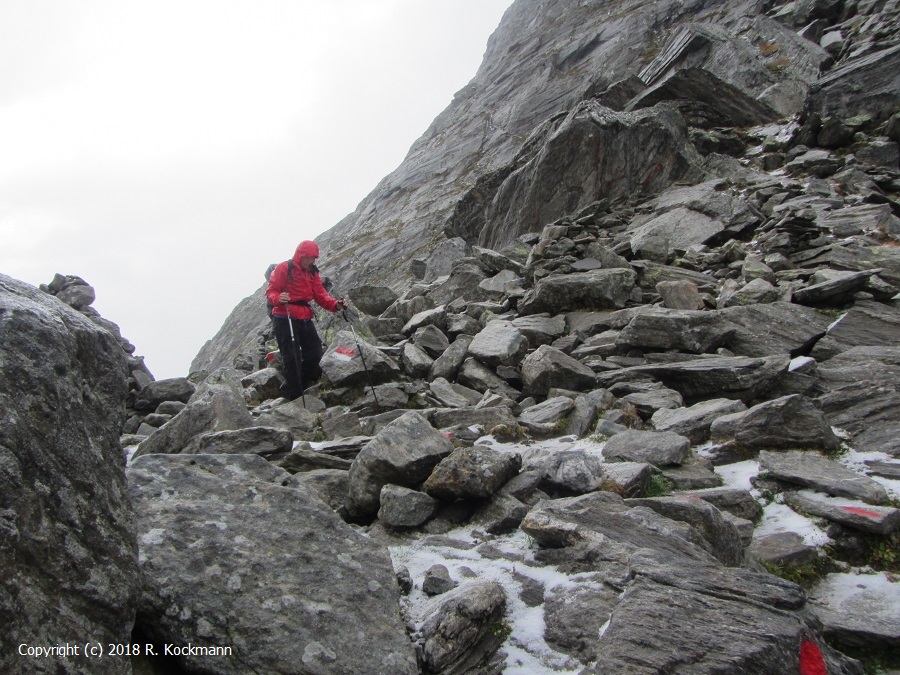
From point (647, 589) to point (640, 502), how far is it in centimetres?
185

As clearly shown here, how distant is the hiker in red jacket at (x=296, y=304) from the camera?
13617 millimetres

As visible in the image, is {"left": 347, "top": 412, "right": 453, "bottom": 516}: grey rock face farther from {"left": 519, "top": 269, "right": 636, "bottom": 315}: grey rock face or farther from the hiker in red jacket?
{"left": 519, "top": 269, "right": 636, "bottom": 315}: grey rock face

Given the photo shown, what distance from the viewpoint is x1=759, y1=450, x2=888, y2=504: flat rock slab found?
5922 mm

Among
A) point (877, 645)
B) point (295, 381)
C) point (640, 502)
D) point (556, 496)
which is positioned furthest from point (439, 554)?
point (295, 381)

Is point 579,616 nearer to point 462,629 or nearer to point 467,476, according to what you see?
point 462,629

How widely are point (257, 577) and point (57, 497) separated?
1.57m

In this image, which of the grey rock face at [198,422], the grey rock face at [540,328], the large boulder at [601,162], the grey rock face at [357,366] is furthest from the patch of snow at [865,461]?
the large boulder at [601,162]

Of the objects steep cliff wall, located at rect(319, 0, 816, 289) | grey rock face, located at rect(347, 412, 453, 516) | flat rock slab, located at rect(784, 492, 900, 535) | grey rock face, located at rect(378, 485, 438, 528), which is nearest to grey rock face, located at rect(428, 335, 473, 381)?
grey rock face, located at rect(347, 412, 453, 516)

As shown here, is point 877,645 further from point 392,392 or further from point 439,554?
point 392,392

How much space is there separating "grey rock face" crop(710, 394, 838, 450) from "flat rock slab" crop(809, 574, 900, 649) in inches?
95.9

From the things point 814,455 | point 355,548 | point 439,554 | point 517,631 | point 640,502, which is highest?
point 355,548

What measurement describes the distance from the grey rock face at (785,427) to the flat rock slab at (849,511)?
1.23 meters

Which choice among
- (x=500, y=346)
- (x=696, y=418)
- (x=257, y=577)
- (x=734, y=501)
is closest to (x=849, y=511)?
(x=734, y=501)

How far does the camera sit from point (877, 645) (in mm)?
4277
